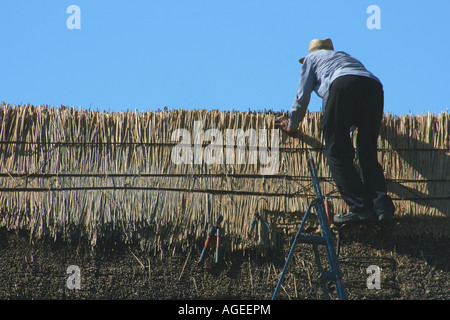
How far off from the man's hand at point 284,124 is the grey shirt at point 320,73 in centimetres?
3

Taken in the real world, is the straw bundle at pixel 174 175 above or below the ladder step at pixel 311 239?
above

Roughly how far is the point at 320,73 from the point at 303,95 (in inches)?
7.2

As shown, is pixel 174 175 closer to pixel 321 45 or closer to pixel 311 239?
pixel 311 239

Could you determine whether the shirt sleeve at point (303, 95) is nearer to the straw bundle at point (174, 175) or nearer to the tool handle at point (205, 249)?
the straw bundle at point (174, 175)

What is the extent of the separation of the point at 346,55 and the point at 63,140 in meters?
1.96

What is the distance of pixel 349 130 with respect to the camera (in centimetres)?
369

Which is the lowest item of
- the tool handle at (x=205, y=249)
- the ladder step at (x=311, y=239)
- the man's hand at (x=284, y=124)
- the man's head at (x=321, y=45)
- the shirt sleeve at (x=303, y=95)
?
the tool handle at (x=205, y=249)

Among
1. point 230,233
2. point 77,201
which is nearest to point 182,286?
point 230,233

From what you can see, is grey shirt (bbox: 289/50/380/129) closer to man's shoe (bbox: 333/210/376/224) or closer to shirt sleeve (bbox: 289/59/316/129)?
shirt sleeve (bbox: 289/59/316/129)

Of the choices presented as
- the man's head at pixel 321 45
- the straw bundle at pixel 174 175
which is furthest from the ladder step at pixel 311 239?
the man's head at pixel 321 45

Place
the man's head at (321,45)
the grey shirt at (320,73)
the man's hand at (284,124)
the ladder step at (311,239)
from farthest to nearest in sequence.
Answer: the man's head at (321,45)
the man's hand at (284,124)
the grey shirt at (320,73)
the ladder step at (311,239)

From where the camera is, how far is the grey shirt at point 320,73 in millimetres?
3756
